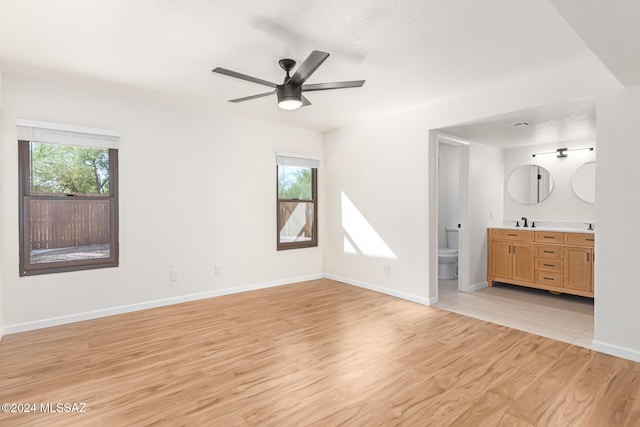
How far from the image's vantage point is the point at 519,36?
8.18ft

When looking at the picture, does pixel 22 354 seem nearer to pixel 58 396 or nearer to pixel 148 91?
pixel 58 396

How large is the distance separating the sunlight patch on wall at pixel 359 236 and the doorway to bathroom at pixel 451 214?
844mm

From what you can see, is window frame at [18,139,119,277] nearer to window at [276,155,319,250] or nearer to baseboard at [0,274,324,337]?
baseboard at [0,274,324,337]

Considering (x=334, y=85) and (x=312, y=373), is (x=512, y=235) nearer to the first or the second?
(x=334, y=85)

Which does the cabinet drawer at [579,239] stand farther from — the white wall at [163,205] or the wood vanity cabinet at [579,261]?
the white wall at [163,205]

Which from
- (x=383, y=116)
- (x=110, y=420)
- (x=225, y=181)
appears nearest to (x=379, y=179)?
(x=383, y=116)

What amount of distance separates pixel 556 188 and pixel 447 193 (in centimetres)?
176

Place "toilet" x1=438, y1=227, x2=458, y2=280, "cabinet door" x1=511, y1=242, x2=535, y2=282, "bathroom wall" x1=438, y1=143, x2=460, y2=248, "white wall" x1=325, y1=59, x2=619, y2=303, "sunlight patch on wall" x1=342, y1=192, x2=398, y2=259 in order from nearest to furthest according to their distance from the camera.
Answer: "white wall" x1=325, y1=59, x2=619, y2=303 → "cabinet door" x1=511, y1=242, x2=535, y2=282 → "sunlight patch on wall" x1=342, y1=192, x2=398, y2=259 → "toilet" x1=438, y1=227, x2=458, y2=280 → "bathroom wall" x1=438, y1=143, x2=460, y2=248

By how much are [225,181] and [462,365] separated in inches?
145

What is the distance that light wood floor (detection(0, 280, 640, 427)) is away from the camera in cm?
200

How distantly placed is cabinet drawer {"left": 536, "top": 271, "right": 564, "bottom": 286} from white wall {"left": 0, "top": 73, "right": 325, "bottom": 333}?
348 centimetres

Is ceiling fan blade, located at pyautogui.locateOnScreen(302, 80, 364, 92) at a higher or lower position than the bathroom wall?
higher

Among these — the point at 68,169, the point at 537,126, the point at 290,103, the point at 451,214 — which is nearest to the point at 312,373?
the point at 290,103

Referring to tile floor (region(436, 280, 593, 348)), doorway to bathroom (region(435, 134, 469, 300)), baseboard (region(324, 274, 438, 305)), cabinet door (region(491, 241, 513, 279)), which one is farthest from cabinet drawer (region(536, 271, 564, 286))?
baseboard (region(324, 274, 438, 305))
